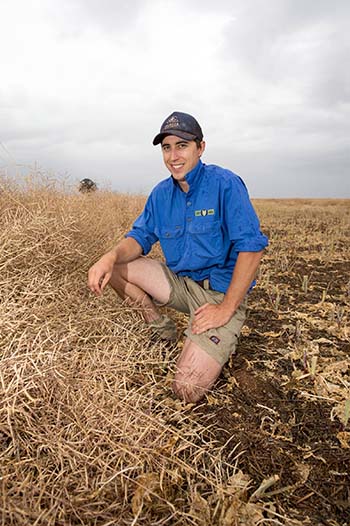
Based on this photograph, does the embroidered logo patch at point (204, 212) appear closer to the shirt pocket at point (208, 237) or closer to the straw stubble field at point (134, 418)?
the shirt pocket at point (208, 237)

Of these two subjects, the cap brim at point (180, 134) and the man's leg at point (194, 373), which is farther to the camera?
the cap brim at point (180, 134)

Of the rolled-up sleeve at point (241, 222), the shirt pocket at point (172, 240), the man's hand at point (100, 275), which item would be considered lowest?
the man's hand at point (100, 275)

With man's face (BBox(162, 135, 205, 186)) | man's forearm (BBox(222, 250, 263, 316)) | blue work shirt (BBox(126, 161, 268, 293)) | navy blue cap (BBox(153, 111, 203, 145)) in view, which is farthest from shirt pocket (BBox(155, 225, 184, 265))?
navy blue cap (BBox(153, 111, 203, 145))

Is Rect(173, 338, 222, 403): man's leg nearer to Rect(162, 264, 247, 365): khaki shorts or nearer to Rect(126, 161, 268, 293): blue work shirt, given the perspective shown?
Rect(162, 264, 247, 365): khaki shorts

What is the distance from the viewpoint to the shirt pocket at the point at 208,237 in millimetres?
2535

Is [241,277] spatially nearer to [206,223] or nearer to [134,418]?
[206,223]

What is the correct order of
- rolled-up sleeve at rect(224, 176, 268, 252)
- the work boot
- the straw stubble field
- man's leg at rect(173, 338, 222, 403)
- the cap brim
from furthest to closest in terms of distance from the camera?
1. the work boot
2. the cap brim
3. rolled-up sleeve at rect(224, 176, 268, 252)
4. man's leg at rect(173, 338, 222, 403)
5. the straw stubble field

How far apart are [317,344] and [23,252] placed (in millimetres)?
2101

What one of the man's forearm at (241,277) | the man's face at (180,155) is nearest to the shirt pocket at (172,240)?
the man's face at (180,155)

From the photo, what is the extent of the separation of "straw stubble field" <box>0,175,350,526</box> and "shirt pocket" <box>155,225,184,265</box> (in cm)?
48

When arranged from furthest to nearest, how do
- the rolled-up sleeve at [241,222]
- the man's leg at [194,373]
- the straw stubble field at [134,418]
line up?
the rolled-up sleeve at [241,222] < the man's leg at [194,373] < the straw stubble field at [134,418]

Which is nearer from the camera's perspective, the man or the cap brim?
the man

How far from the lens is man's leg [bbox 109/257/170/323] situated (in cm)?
278

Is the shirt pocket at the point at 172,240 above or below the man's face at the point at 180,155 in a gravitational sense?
below
